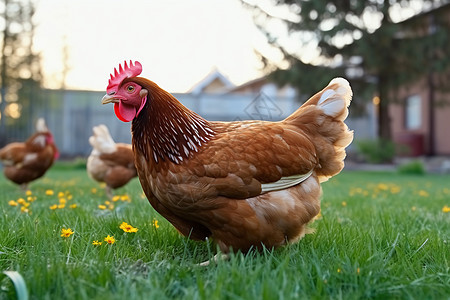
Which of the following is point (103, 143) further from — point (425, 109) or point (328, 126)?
point (425, 109)

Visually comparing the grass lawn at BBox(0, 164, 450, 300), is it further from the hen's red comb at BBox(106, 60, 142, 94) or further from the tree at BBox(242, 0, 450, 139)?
the tree at BBox(242, 0, 450, 139)

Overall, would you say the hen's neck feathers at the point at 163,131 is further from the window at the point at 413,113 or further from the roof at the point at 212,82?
the roof at the point at 212,82

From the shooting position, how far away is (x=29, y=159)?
6449 mm

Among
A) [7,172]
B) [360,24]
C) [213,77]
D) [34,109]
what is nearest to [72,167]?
[34,109]

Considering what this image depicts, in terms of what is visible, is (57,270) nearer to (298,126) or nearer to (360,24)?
(298,126)

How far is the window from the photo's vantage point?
19922 mm

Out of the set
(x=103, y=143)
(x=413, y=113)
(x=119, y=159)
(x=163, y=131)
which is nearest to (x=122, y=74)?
(x=163, y=131)

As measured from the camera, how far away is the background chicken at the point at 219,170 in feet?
7.13

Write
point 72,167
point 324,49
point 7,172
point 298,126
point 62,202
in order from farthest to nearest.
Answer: point 324,49, point 72,167, point 7,172, point 62,202, point 298,126

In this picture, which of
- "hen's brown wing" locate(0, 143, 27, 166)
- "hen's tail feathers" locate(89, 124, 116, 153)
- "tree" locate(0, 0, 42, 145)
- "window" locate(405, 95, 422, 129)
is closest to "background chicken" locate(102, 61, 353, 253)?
"hen's tail feathers" locate(89, 124, 116, 153)

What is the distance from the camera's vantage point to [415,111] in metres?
20.4

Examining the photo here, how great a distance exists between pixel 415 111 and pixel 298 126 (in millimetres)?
20072

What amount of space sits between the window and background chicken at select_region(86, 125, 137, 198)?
57.7 ft

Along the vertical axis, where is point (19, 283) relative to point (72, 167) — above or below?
above
